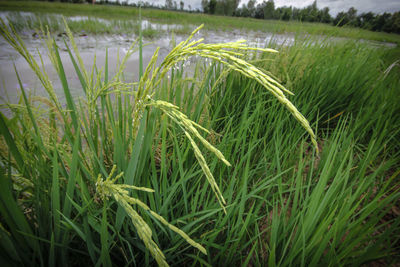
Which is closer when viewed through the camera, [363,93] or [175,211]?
[175,211]

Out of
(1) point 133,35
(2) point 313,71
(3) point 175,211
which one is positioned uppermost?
(1) point 133,35

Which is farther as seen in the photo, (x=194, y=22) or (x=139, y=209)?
(x=194, y=22)

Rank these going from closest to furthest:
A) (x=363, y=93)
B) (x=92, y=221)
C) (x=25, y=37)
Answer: (x=92, y=221)
(x=363, y=93)
(x=25, y=37)

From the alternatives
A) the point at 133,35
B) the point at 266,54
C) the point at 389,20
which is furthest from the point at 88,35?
the point at 389,20

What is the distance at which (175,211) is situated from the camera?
862mm

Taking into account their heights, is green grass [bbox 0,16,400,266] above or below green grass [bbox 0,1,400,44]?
below

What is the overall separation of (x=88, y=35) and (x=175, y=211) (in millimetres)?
8202

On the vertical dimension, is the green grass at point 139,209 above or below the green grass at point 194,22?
below

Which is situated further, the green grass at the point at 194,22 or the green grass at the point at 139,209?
the green grass at the point at 194,22

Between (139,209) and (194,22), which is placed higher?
(194,22)

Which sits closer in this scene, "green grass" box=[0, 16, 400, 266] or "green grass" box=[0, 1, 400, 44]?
"green grass" box=[0, 16, 400, 266]

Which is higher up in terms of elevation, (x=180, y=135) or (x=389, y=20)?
(x=389, y=20)

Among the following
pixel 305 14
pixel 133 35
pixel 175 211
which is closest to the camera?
pixel 175 211

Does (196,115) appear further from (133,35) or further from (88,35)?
(133,35)
